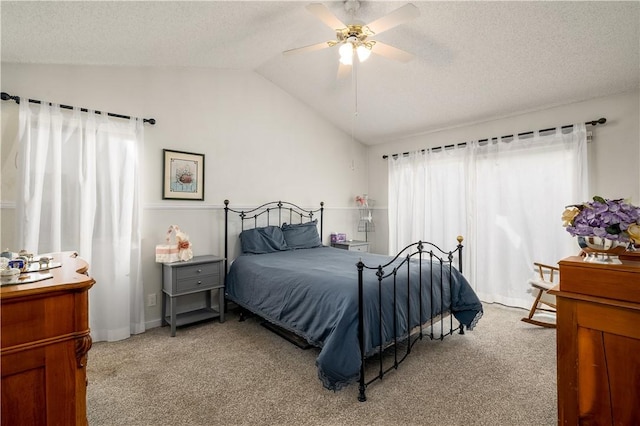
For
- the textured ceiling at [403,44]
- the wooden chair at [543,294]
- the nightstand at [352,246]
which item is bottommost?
the wooden chair at [543,294]

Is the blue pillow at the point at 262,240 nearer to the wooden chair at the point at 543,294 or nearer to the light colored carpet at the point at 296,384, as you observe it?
the light colored carpet at the point at 296,384

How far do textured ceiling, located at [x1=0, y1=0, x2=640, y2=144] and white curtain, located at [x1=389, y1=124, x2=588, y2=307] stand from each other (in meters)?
0.54

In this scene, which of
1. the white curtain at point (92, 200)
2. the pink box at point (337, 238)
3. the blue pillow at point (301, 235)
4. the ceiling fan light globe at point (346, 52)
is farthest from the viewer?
the pink box at point (337, 238)

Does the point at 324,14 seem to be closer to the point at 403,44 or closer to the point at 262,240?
the point at 403,44

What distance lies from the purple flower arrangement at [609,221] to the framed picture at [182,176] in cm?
342

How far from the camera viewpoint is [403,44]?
3.10 meters

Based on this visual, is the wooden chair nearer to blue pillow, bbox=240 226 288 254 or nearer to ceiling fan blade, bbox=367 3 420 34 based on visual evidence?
ceiling fan blade, bbox=367 3 420 34

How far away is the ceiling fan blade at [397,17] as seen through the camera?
6.54ft

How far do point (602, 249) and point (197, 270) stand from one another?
10.4 ft

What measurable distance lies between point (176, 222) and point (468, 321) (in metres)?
3.20

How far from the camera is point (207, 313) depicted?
3.42m

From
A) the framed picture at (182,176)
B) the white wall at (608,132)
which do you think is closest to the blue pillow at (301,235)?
the framed picture at (182,176)

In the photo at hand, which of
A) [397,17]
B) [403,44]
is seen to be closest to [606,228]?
[397,17]

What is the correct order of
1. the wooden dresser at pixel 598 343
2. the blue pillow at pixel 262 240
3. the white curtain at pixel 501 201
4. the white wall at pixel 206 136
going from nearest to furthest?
the wooden dresser at pixel 598 343, the white wall at pixel 206 136, the white curtain at pixel 501 201, the blue pillow at pixel 262 240
